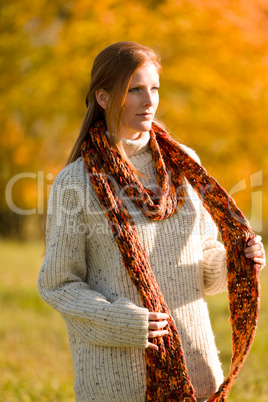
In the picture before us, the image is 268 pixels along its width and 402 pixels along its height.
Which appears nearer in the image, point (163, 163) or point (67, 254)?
point (67, 254)

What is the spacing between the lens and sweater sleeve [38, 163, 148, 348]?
188 centimetres

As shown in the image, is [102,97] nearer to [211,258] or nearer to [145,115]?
[145,115]

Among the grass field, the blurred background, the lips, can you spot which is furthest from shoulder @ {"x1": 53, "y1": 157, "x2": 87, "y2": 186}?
the blurred background

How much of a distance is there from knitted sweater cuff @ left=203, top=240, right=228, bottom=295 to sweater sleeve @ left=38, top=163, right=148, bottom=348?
415 millimetres

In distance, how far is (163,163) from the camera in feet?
7.11

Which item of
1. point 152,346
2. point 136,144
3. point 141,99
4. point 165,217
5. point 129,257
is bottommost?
point 152,346


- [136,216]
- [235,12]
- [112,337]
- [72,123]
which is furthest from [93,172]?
[72,123]

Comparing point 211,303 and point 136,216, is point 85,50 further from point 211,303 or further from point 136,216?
point 136,216

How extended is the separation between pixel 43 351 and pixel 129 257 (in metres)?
3.23

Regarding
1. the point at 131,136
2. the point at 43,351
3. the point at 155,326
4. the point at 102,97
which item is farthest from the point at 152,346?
the point at 43,351

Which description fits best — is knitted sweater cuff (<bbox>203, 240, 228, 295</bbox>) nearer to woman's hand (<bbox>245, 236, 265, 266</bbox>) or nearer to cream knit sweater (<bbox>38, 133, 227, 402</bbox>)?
cream knit sweater (<bbox>38, 133, 227, 402</bbox>)

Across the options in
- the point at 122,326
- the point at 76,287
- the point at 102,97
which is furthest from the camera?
the point at 102,97

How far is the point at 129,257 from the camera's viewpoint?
77.4 inches

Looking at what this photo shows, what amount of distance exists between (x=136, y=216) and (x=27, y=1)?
15.1 feet
